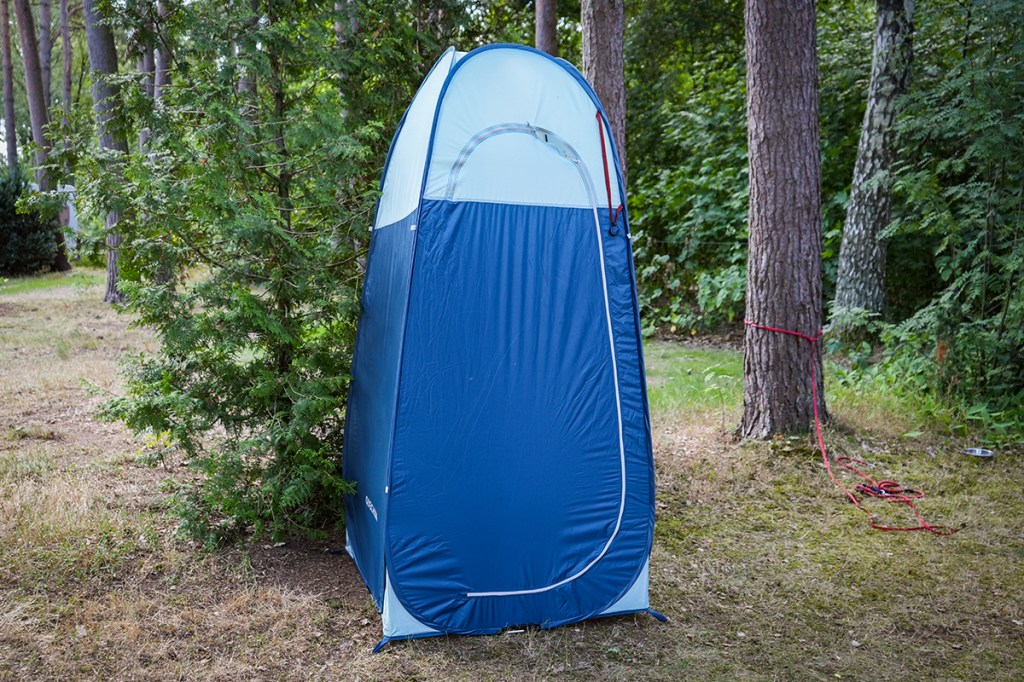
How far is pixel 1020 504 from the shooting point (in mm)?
4426

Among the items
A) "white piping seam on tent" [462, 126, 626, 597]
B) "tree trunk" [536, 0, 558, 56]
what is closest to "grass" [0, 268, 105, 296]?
"tree trunk" [536, 0, 558, 56]

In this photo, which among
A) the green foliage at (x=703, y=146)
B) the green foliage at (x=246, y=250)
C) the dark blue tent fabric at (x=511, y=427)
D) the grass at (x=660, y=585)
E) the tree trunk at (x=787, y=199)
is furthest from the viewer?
the green foliage at (x=703, y=146)

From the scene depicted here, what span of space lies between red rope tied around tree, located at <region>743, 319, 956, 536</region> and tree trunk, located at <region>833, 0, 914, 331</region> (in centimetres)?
230

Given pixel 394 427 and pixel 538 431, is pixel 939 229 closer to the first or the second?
pixel 538 431

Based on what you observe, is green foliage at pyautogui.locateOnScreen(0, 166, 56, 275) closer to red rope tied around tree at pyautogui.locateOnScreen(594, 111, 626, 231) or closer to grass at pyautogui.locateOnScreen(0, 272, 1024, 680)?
grass at pyautogui.locateOnScreen(0, 272, 1024, 680)

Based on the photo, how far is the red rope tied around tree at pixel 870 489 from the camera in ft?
13.6

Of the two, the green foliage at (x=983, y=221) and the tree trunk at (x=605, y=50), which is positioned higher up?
the tree trunk at (x=605, y=50)

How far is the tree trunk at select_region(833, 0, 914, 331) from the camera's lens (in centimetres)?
724

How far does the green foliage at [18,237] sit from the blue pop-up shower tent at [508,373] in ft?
47.5

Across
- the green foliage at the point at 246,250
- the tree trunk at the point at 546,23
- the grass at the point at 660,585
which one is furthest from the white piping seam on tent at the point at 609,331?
the tree trunk at the point at 546,23

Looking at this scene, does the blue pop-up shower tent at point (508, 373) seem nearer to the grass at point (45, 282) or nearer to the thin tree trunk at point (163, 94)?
the thin tree trunk at point (163, 94)

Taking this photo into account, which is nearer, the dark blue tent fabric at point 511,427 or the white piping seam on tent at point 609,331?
the dark blue tent fabric at point 511,427

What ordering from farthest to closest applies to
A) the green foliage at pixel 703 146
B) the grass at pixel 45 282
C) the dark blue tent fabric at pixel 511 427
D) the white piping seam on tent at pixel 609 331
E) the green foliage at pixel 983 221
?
the grass at pixel 45 282 → the green foliage at pixel 703 146 → the green foliage at pixel 983 221 → the white piping seam on tent at pixel 609 331 → the dark blue tent fabric at pixel 511 427

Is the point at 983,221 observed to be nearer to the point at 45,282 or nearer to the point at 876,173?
the point at 876,173
